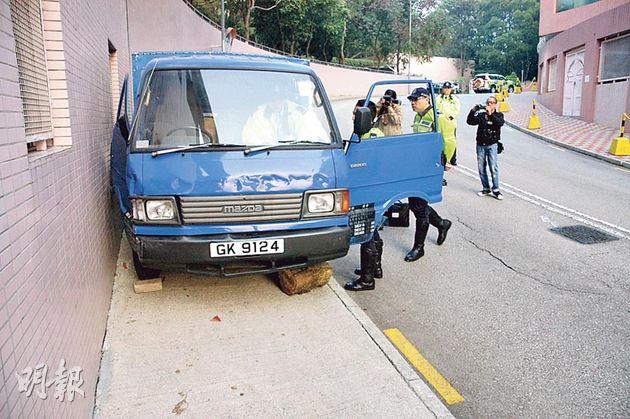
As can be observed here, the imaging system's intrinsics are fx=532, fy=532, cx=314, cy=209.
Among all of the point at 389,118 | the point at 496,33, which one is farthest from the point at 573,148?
the point at 496,33

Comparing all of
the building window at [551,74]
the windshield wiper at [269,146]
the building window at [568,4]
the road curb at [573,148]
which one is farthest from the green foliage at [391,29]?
the windshield wiper at [269,146]

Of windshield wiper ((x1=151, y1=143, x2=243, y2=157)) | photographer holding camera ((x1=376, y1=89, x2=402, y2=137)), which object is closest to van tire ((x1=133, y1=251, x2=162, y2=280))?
windshield wiper ((x1=151, y1=143, x2=243, y2=157))

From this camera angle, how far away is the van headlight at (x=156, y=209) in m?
4.27

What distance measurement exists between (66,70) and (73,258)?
1.48 metres

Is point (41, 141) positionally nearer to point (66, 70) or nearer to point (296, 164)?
point (66, 70)

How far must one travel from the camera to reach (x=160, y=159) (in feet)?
14.4

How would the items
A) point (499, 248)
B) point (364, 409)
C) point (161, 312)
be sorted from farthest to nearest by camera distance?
point (499, 248) → point (161, 312) → point (364, 409)

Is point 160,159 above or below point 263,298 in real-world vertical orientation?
above

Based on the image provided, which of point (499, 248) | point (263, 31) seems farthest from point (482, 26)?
point (499, 248)

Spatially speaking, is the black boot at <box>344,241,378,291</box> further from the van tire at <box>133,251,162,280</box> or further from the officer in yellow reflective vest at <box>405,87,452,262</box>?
the van tire at <box>133,251,162,280</box>

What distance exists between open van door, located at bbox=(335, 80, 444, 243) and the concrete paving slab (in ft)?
2.79

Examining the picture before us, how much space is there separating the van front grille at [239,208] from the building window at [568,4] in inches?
1274

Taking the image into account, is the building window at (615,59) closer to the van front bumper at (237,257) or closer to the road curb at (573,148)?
the road curb at (573,148)

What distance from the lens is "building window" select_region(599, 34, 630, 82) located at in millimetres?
19406
